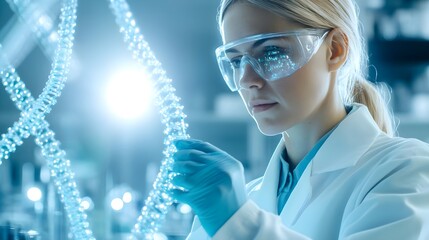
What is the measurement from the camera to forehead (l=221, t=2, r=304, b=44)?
1.04 m

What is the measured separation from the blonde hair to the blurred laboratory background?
46.9 inches

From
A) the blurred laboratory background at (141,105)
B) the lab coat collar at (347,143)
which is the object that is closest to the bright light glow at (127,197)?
the blurred laboratory background at (141,105)

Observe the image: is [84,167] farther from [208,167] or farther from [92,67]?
[208,167]

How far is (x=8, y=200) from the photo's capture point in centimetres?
255

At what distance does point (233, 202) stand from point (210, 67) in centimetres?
211

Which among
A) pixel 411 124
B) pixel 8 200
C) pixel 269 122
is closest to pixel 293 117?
pixel 269 122

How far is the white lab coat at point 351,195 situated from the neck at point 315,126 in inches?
1.1

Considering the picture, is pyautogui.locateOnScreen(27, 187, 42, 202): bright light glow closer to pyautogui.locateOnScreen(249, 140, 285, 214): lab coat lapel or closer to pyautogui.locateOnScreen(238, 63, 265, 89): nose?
pyautogui.locateOnScreen(249, 140, 285, 214): lab coat lapel

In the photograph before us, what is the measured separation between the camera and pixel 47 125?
0.88 m

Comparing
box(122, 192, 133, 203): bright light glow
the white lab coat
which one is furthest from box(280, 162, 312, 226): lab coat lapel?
box(122, 192, 133, 203): bright light glow

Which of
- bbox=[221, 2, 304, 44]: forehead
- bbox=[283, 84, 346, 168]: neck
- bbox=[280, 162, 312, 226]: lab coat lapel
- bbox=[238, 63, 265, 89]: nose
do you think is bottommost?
bbox=[280, 162, 312, 226]: lab coat lapel


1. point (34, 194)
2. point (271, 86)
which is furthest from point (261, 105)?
point (34, 194)

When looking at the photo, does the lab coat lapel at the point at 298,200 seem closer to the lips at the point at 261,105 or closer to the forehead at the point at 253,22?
the lips at the point at 261,105

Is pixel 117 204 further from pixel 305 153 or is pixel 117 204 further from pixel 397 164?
pixel 397 164
